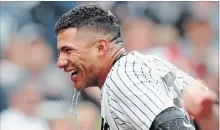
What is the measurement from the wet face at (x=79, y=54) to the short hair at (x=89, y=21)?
4 cm

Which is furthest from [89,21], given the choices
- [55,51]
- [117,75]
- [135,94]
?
[55,51]

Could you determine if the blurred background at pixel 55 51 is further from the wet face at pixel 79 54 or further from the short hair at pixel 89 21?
the short hair at pixel 89 21

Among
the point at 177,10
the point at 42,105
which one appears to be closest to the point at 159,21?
the point at 177,10

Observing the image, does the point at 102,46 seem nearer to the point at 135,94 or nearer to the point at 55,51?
the point at 135,94

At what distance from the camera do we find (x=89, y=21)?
2.91m

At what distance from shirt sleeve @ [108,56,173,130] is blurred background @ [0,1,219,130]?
249 centimetres

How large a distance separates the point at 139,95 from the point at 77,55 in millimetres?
543

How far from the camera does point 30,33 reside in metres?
5.45

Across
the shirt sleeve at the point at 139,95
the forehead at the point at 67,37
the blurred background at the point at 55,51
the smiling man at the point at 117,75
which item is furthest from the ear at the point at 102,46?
the blurred background at the point at 55,51

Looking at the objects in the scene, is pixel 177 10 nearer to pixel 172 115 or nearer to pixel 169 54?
pixel 169 54

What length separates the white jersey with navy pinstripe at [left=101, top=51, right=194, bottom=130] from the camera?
98.1 inches

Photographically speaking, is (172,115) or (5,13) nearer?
(172,115)

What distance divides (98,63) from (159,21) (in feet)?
9.25

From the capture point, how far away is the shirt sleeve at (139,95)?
248cm
